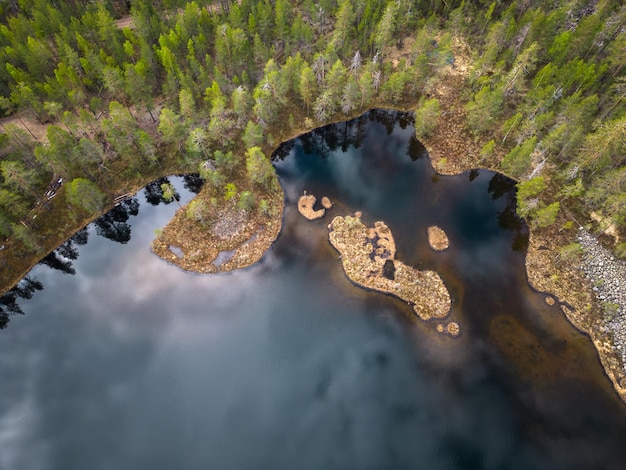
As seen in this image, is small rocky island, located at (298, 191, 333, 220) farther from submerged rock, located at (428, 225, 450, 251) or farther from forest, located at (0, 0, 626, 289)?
submerged rock, located at (428, 225, 450, 251)

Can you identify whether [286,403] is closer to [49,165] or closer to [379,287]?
[379,287]

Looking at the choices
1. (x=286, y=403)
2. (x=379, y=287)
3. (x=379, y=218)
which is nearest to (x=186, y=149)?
(x=379, y=218)

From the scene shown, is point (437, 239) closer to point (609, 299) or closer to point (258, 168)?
point (609, 299)

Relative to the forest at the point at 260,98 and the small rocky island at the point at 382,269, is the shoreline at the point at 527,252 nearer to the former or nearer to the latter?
the forest at the point at 260,98

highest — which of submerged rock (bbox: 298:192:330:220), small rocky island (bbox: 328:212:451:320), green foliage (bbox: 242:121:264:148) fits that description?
green foliage (bbox: 242:121:264:148)

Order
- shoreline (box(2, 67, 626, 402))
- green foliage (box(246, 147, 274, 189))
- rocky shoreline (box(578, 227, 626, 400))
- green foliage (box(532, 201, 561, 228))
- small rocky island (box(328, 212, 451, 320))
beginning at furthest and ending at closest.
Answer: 1. green foliage (box(246, 147, 274, 189))
2. green foliage (box(532, 201, 561, 228))
3. small rocky island (box(328, 212, 451, 320))
4. shoreline (box(2, 67, 626, 402))
5. rocky shoreline (box(578, 227, 626, 400))

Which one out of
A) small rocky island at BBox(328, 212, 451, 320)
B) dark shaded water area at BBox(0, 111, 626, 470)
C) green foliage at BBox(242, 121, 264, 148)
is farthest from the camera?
green foliage at BBox(242, 121, 264, 148)

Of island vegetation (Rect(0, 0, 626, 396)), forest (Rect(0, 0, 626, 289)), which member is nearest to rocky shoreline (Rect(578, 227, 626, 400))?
island vegetation (Rect(0, 0, 626, 396))
